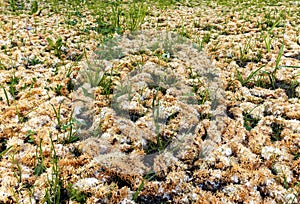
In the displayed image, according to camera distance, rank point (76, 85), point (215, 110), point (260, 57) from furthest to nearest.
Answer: point (260, 57) < point (76, 85) < point (215, 110)

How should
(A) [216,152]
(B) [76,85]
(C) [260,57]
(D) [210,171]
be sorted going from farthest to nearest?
(C) [260,57], (B) [76,85], (A) [216,152], (D) [210,171]

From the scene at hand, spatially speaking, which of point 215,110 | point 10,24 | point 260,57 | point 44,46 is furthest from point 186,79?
point 10,24

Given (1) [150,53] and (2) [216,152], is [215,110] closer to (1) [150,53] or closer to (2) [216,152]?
(2) [216,152]

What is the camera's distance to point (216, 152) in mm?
3178

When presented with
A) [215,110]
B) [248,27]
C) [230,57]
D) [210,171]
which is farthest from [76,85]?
[248,27]

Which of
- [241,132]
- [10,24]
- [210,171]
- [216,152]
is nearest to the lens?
[210,171]

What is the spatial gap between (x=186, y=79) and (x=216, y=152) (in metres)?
1.44

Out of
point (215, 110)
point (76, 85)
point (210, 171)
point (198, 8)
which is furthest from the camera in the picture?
point (198, 8)

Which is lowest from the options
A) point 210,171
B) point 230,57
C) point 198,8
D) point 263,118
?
point 210,171

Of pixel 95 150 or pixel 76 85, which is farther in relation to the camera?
pixel 76 85

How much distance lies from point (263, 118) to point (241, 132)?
0.41m

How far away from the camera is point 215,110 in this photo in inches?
148

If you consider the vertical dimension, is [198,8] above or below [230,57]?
above

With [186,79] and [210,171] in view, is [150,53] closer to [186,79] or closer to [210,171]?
[186,79]
